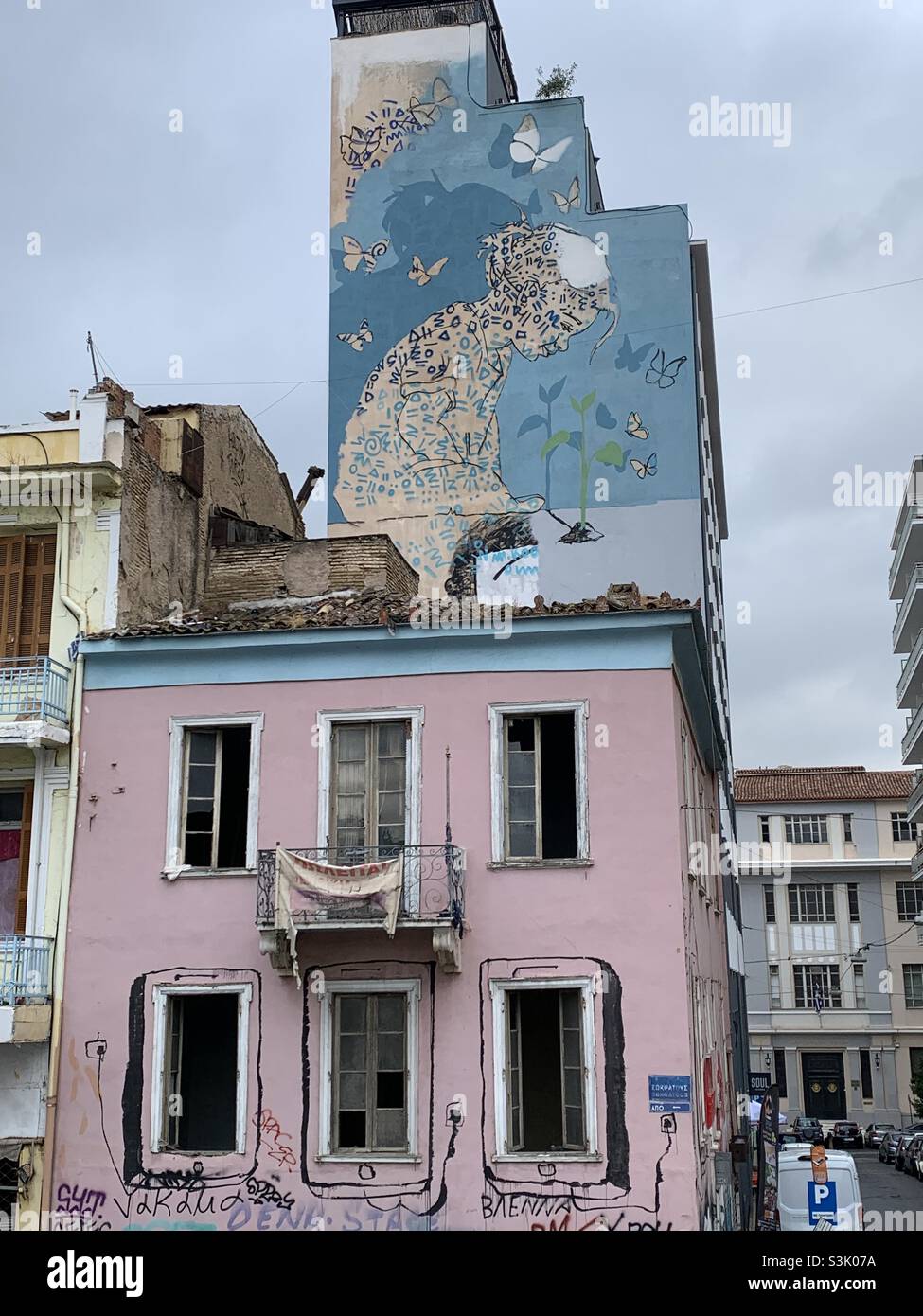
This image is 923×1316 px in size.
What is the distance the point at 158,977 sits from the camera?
15617 mm

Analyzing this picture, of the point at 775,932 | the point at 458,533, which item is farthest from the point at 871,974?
the point at 458,533

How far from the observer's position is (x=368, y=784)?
1581cm

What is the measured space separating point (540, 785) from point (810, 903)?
54.7 m

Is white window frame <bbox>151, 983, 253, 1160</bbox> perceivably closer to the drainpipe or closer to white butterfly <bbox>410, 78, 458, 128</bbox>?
the drainpipe

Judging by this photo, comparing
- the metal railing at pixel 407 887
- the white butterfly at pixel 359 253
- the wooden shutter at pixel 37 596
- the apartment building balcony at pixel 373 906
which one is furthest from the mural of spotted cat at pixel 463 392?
the apartment building balcony at pixel 373 906

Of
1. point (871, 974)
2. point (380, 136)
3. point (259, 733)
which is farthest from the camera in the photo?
point (871, 974)

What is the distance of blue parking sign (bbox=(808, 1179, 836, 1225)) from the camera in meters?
22.2

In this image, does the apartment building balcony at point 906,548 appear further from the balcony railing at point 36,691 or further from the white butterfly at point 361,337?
the balcony railing at point 36,691

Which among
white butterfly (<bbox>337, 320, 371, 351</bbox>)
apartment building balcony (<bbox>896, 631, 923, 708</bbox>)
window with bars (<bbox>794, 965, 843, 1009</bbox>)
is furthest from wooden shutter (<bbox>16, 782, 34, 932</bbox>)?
window with bars (<bbox>794, 965, 843, 1009</bbox>)

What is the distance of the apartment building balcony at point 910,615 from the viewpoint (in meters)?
44.2

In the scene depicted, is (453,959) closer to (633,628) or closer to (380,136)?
(633,628)

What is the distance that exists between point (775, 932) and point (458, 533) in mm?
43534

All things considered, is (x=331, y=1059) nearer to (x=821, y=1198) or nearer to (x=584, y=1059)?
(x=584, y=1059)
